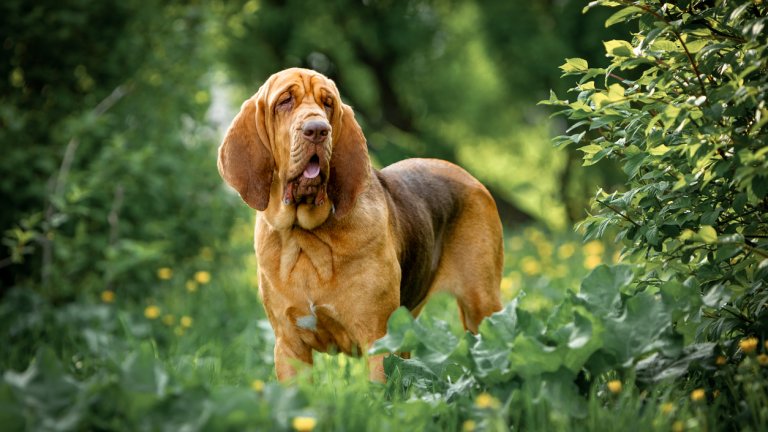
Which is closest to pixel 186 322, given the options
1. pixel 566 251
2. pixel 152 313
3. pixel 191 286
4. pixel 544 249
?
pixel 152 313

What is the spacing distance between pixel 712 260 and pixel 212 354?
327 centimetres

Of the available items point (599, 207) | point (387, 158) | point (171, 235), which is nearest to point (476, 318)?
point (599, 207)

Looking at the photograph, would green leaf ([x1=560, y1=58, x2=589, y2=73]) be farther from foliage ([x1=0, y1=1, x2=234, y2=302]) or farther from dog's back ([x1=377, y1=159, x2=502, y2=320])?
foliage ([x1=0, y1=1, x2=234, y2=302])

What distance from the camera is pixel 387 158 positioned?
11.4 meters

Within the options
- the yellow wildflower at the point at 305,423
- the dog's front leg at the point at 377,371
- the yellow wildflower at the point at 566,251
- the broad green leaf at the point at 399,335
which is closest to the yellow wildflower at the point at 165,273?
the dog's front leg at the point at 377,371

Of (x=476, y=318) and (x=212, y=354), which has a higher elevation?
(x=476, y=318)

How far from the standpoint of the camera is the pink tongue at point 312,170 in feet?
12.9

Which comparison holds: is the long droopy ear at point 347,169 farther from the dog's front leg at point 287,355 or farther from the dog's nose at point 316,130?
the dog's front leg at point 287,355

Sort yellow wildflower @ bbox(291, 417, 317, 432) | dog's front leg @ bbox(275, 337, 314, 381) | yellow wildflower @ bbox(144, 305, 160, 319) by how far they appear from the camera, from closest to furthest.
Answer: yellow wildflower @ bbox(291, 417, 317, 432) → dog's front leg @ bbox(275, 337, 314, 381) → yellow wildflower @ bbox(144, 305, 160, 319)

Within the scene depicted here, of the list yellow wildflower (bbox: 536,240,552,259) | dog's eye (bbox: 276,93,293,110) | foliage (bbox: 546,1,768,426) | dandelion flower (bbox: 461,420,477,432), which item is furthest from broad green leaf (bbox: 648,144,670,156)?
yellow wildflower (bbox: 536,240,552,259)

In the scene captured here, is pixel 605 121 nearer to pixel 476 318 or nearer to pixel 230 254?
pixel 476 318

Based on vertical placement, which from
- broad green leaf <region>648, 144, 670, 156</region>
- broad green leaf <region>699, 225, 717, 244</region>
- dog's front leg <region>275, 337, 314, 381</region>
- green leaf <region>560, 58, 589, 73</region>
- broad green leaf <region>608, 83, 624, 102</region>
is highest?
green leaf <region>560, 58, 589, 73</region>

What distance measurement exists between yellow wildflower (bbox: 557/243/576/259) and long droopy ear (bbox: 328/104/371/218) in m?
4.46

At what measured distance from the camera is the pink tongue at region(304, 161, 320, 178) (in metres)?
3.92
